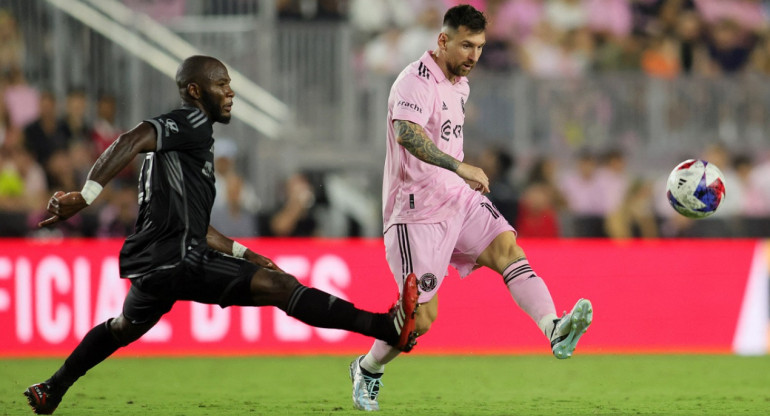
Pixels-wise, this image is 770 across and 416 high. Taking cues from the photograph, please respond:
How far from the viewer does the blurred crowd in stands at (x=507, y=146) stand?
13578 millimetres

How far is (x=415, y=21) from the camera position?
16141mm

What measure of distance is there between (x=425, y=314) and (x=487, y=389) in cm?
166

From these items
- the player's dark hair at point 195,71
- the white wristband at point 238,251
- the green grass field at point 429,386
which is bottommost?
the green grass field at point 429,386

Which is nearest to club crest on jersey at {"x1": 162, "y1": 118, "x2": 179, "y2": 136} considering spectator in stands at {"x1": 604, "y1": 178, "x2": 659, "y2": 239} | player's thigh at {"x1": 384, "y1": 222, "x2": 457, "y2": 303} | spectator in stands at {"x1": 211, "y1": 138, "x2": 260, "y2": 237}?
player's thigh at {"x1": 384, "y1": 222, "x2": 457, "y2": 303}

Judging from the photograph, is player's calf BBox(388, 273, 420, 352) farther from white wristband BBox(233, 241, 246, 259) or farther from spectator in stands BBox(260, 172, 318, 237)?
spectator in stands BBox(260, 172, 318, 237)

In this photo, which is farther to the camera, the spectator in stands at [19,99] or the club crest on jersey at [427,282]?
the spectator in stands at [19,99]

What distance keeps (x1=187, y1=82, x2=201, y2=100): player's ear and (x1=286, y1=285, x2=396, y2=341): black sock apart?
4.11 ft

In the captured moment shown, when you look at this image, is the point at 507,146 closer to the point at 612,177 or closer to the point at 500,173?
the point at 612,177

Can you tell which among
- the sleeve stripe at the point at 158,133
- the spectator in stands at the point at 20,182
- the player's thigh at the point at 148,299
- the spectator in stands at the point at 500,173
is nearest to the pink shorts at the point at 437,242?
the player's thigh at the point at 148,299

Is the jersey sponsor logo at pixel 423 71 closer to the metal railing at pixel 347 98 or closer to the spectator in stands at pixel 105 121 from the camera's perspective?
the spectator in stands at pixel 105 121

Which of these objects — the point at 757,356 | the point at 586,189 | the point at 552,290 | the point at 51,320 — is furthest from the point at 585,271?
the point at 51,320

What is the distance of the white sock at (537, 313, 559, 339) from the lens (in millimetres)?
7051

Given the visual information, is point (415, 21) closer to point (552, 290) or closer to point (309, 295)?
point (552, 290)

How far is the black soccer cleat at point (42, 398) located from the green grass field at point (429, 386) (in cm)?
28
